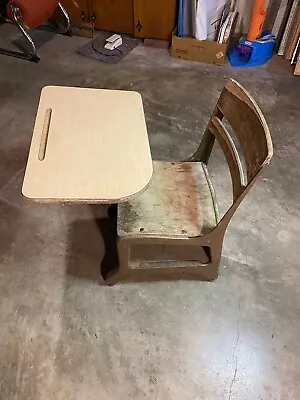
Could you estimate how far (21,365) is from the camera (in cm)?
163

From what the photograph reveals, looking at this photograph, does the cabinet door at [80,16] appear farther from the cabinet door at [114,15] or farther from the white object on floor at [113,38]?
the white object on floor at [113,38]

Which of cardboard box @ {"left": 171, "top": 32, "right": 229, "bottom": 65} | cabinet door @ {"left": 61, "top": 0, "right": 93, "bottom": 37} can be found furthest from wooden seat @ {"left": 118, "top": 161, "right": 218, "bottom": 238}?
cabinet door @ {"left": 61, "top": 0, "right": 93, "bottom": 37}

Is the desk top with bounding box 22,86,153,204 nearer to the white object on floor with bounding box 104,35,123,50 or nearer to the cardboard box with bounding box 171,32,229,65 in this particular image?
the cardboard box with bounding box 171,32,229,65

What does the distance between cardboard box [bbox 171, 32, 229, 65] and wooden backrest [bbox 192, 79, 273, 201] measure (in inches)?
67.4

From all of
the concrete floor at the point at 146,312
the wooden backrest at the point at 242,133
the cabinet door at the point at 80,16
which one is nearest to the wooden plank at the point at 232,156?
the wooden backrest at the point at 242,133

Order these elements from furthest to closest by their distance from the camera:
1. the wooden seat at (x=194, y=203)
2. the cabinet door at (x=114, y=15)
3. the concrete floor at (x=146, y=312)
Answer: the cabinet door at (x=114, y=15)
the concrete floor at (x=146, y=312)
the wooden seat at (x=194, y=203)

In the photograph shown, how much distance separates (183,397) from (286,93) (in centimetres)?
227

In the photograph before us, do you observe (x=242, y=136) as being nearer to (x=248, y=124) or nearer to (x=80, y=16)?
(x=248, y=124)

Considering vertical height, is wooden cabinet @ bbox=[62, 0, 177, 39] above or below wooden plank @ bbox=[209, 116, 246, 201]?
below

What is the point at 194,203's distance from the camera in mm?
1729

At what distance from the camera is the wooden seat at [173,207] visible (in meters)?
1.63

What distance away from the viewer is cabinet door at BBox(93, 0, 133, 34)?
3416 millimetres

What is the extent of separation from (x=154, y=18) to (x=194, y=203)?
2.19 meters

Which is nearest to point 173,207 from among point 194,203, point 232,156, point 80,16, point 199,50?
point 194,203
